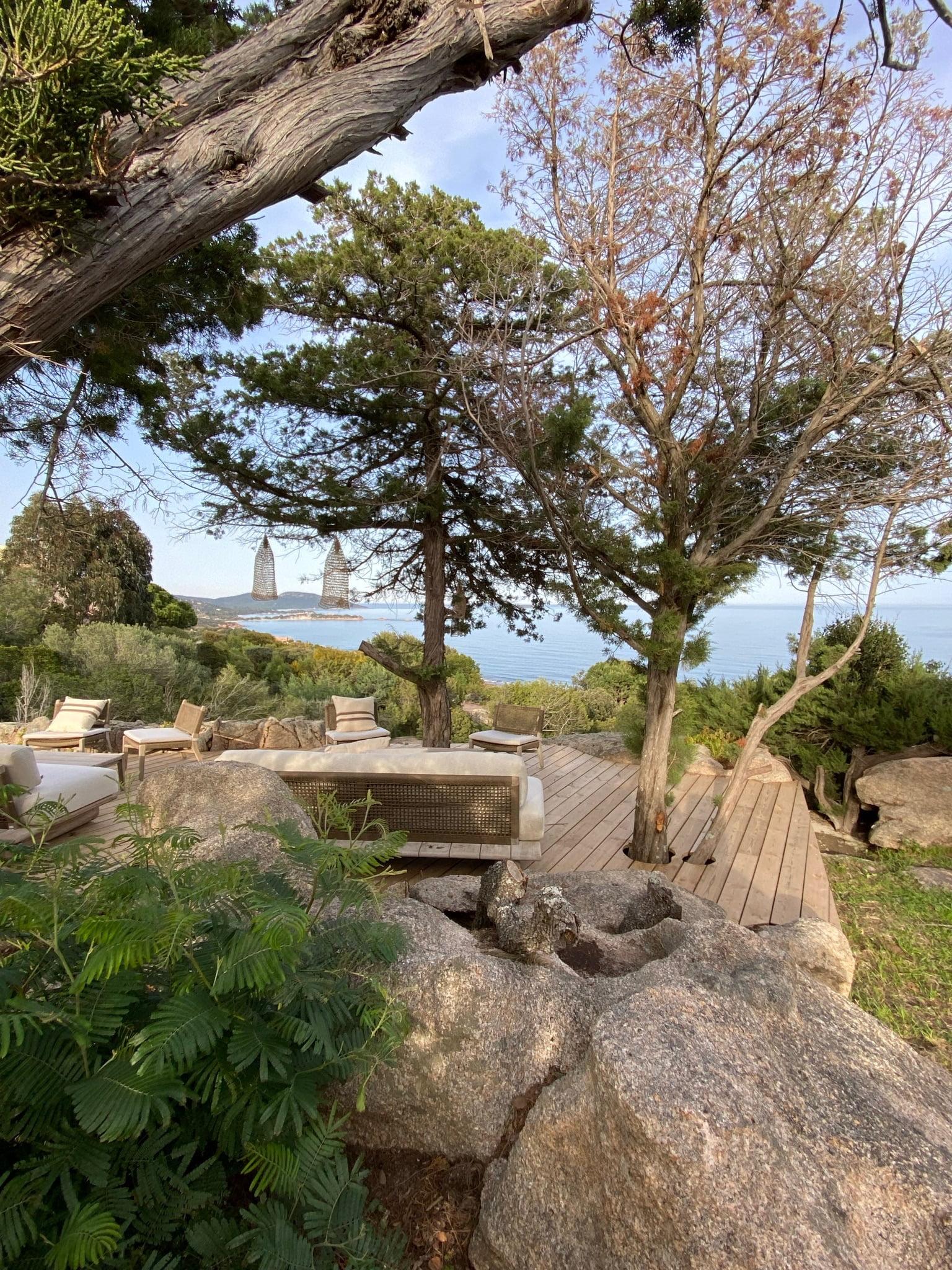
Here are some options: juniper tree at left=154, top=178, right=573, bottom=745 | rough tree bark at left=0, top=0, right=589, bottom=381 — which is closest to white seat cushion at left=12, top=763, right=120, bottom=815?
juniper tree at left=154, top=178, right=573, bottom=745

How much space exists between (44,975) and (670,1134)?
4.07 ft

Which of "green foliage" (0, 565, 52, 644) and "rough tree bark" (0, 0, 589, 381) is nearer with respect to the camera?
"rough tree bark" (0, 0, 589, 381)

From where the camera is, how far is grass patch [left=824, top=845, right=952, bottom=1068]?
3.63m

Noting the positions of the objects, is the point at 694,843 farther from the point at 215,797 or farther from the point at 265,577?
the point at 265,577

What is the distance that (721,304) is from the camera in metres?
4.84

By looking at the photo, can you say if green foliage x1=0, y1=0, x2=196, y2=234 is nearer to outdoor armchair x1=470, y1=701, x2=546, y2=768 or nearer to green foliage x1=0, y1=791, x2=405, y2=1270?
green foliage x1=0, y1=791, x2=405, y2=1270

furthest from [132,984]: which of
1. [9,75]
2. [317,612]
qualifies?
[317,612]

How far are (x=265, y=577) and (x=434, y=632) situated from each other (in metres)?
2.11

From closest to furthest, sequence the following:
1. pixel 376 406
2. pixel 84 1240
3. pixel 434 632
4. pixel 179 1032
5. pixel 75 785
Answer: pixel 84 1240 < pixel 179 1032 < pixel 75 785 < pixel 376 406 < pixel 434 632

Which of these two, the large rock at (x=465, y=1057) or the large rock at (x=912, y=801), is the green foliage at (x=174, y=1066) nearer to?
the large rock at (x=465, y=1057)

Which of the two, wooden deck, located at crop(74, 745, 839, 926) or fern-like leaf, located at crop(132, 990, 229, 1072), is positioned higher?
fern-like leaf, located at crop(132, 990, 229, 1072)

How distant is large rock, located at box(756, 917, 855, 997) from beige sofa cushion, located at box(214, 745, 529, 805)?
6.54 ft

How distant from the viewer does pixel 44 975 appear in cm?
120

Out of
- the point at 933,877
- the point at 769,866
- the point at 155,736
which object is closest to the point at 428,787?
the point at 769,866
